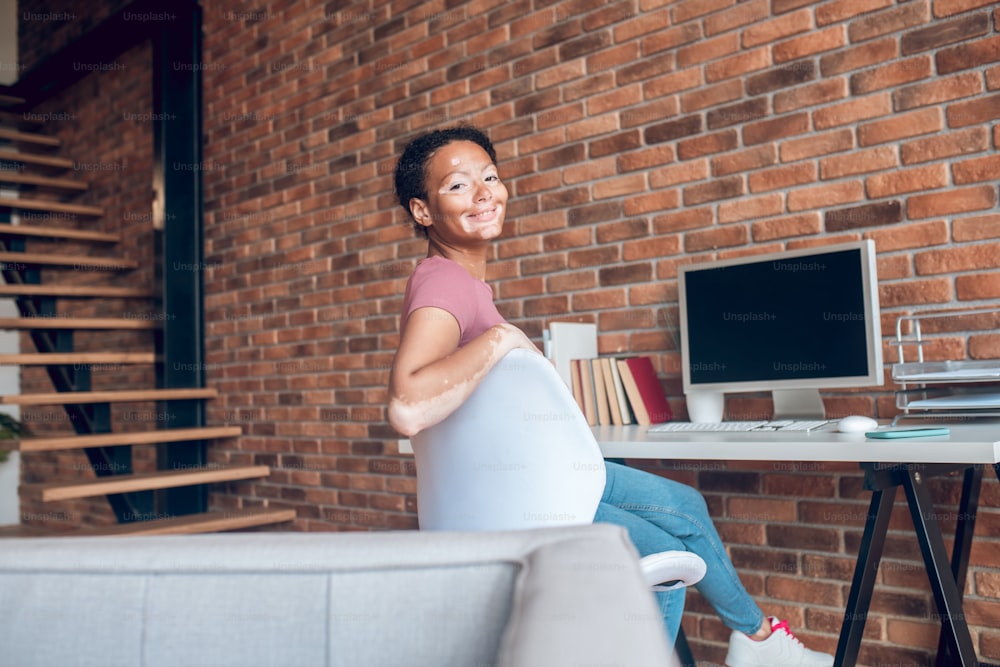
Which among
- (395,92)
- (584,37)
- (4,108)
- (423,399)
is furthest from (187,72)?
(423,399)

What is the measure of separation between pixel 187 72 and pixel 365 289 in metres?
1.70

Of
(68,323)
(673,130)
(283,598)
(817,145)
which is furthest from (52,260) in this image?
(283,598)

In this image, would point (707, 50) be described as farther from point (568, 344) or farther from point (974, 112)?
point (568, 344)

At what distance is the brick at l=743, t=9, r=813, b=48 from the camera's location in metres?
2.33

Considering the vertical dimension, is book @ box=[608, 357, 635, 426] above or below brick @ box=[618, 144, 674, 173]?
below

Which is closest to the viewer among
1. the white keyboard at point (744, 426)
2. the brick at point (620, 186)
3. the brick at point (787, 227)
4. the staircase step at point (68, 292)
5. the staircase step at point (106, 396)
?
the white keyboard at point (744, 426)

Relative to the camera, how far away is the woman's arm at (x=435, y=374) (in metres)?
1.22

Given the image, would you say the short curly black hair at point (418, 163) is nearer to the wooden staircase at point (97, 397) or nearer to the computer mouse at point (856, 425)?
the computer mouse at point (856, 425)

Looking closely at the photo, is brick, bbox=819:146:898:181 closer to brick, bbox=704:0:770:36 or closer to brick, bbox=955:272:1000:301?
brick, bbox=955:272:1000:301

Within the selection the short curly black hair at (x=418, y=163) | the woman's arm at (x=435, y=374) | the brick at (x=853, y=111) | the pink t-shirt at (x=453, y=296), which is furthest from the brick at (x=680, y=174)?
the woman's arm at (x=435, y=374)

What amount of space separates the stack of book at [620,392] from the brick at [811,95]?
80 cm

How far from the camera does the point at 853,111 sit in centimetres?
224

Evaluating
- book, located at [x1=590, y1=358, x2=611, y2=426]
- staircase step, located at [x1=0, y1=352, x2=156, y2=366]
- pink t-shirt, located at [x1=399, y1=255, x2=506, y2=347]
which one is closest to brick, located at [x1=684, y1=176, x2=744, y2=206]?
book, located at [x1=590, y1=358, x2=611, y2=426]

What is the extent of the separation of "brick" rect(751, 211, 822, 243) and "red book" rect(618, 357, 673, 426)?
0.48 m
